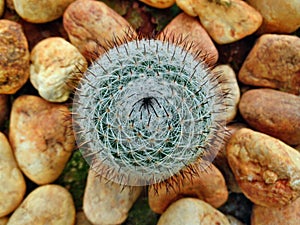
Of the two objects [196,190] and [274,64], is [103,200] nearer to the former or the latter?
[196,190]

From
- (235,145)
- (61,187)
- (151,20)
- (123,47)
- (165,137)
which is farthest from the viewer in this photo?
(151,20)

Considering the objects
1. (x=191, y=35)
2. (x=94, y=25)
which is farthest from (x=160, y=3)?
(x=94, y=25)

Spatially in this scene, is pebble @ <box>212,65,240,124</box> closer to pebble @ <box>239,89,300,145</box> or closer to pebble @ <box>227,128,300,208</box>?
pebble @ <box>239,89,300,145</box>

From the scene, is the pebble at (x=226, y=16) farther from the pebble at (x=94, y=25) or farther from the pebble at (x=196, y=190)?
the pebble at (x=196, y=190)

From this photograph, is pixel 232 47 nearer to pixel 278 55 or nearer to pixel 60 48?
pixel 278 55

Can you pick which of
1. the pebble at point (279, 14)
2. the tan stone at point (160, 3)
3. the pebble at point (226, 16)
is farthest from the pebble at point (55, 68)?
the pebble at point (279, 14)

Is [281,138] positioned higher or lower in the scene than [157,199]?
higher

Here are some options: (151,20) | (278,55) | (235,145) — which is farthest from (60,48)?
(278,55)
